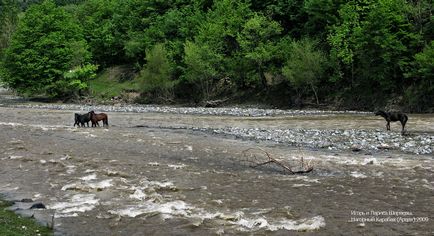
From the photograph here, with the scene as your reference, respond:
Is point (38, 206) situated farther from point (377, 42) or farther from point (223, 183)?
point (377, 42)

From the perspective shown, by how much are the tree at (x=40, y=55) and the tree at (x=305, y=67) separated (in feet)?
125

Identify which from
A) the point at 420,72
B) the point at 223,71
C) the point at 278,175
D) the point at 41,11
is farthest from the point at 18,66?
the point at 278,175

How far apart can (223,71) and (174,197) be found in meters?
53.7

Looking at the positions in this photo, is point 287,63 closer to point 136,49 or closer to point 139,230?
point 136,49

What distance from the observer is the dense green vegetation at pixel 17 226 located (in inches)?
378

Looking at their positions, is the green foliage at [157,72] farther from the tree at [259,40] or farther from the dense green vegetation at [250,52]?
the tree at [259,40]

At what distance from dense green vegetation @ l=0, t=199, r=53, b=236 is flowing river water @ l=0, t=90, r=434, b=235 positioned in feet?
1.55

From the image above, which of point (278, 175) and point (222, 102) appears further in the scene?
point (222, 102)

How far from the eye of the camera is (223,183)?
15.9 m

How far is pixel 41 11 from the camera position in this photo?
7794cm

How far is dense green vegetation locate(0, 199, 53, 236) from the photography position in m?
9.61

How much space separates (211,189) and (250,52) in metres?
48.5

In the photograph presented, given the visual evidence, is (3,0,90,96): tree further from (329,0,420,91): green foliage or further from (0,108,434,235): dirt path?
(0,108,434,235): dirt path

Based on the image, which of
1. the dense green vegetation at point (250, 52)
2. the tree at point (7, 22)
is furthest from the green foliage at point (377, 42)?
the tree at point (7, 22)
